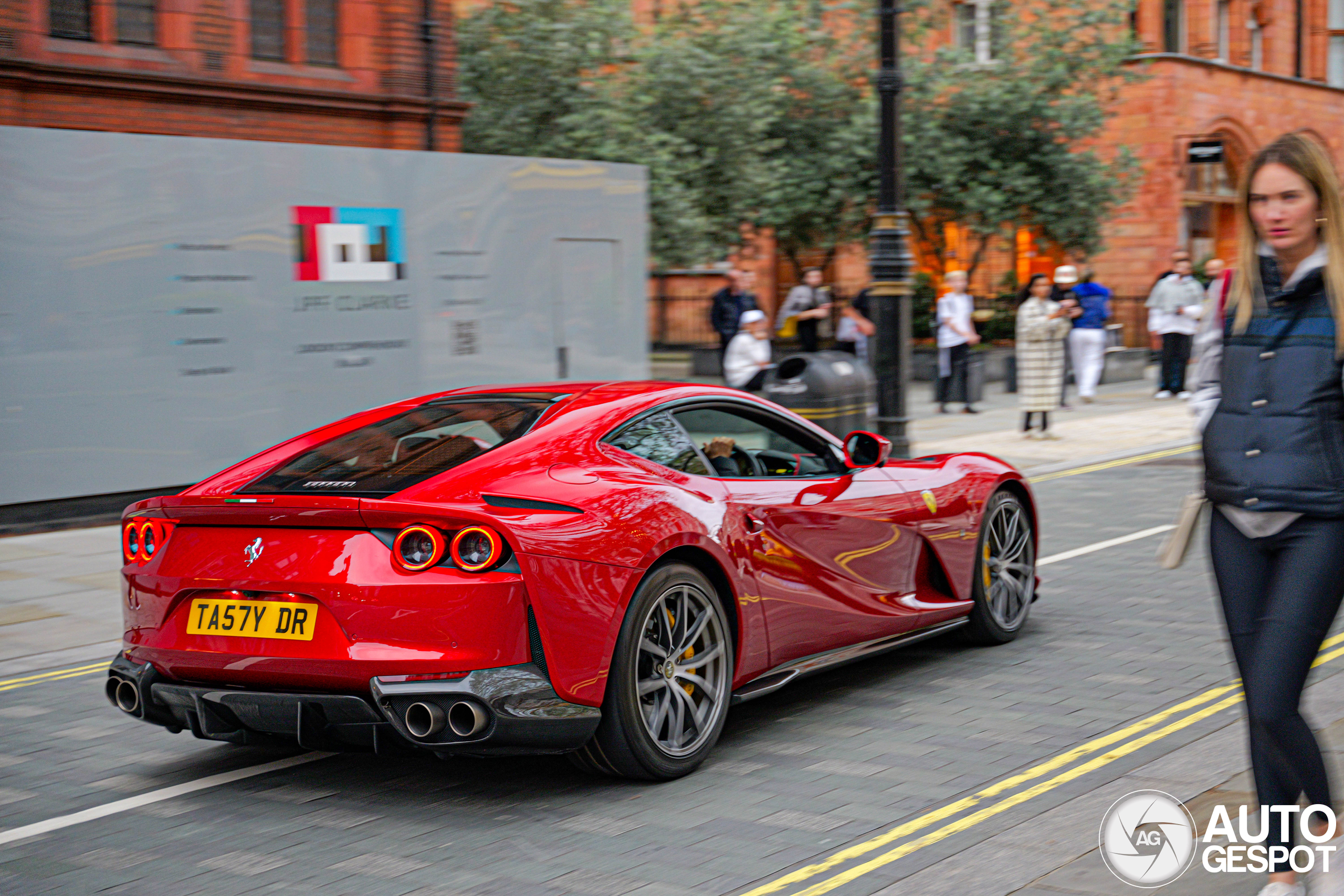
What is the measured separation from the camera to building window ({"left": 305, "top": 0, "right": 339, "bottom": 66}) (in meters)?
18.8

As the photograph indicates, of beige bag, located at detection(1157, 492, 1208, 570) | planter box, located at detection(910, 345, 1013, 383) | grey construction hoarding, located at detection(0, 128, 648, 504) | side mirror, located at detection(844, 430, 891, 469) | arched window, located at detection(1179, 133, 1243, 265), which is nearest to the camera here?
beige bag, located at detection(1157, 492, 1208, 570)

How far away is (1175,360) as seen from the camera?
22422 mm

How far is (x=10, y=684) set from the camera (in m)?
6.85

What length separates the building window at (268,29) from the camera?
18.3 m

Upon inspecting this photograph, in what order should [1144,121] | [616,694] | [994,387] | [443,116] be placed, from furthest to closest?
1. [1144,121]
2. [994,387]
3. [443,116]
4. [616,694]

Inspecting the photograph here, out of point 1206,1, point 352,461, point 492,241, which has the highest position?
point 1206,1

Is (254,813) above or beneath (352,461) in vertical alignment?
beneath

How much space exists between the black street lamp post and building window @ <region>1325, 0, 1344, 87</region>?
34.1 meters

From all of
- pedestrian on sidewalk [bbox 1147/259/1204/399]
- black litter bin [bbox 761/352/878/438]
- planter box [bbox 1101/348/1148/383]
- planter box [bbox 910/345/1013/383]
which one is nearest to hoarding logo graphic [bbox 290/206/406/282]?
black litter bin [bbox 761/352/878/438]

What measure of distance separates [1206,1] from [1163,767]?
32.1 meters

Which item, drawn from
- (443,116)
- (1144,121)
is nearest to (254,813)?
(443,116)

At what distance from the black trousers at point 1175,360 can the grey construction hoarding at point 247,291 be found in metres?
10.3

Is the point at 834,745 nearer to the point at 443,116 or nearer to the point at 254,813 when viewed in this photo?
the point at 254,813

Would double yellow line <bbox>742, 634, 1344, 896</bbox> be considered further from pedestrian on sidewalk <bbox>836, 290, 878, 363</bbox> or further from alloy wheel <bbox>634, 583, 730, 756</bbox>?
pedestrian on sidewalk <bbox>836, 290, 878, 363</bbox>
